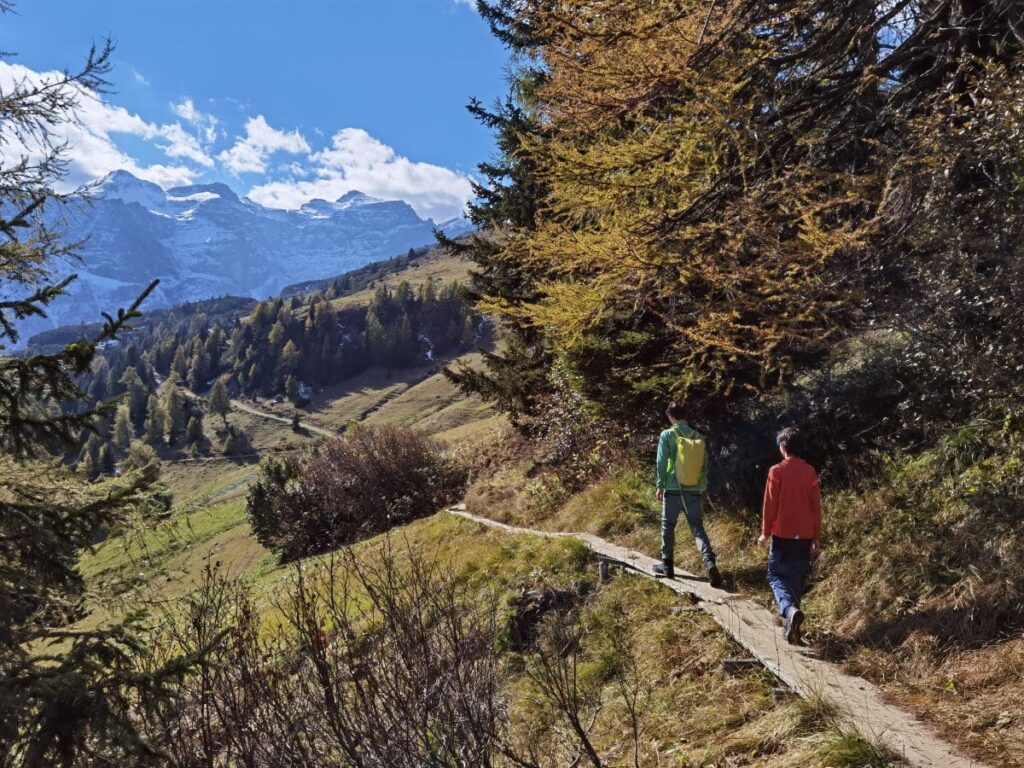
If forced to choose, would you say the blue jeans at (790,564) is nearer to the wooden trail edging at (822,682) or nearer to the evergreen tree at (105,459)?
the wooden trail edging at (822,682)

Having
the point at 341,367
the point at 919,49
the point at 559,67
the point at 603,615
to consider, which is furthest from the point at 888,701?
the point at 341,367

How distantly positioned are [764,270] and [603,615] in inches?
166

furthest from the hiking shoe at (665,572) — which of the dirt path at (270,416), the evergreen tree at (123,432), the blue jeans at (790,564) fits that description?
the evergreen tree at (123,432)

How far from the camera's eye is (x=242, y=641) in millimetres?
3641

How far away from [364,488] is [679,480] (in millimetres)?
16801

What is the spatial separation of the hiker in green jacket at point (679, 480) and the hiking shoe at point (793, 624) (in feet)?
5.78

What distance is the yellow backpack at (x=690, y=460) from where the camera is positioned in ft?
24.4

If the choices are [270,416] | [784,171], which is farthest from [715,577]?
[270,416]

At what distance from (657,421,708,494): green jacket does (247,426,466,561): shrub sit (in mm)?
13196

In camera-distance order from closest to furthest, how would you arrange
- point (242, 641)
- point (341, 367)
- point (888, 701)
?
point (242, 641)
point (888, 701)
point (341, 367)

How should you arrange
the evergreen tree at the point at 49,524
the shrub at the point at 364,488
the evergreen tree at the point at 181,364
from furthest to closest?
the evergreen tree at the point at 181,364, the shrub at the point at 364,488, the evergreen tree at the point at 49,524

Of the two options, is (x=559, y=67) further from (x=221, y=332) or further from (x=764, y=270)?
(x=221, y=332)

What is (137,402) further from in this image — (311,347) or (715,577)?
(715,577)

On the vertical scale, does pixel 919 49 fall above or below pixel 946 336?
above
